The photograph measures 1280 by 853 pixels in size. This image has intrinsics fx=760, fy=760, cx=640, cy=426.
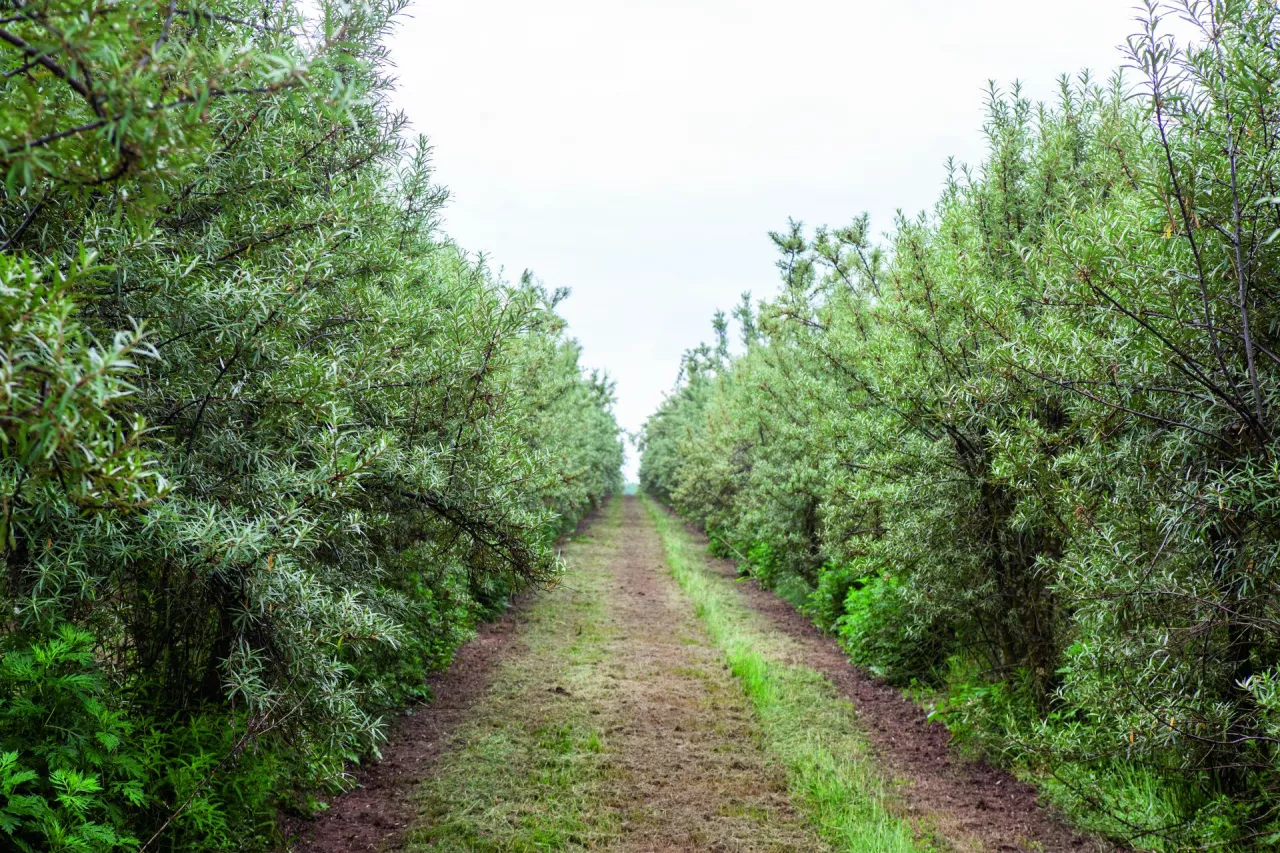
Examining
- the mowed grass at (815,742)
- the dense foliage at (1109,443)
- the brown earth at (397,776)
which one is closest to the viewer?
Result: the dense foliage at (1109,443)

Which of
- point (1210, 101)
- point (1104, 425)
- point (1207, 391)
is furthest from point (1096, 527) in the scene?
point (1210, 101)

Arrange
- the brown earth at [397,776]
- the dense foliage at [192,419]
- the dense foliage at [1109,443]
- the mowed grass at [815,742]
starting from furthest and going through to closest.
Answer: the mowed grass at [815,742] → the brown earth at [397,776] → the dense foliage at [1109,443] → the dense foliage at [192,419]

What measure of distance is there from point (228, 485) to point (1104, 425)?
491 cm

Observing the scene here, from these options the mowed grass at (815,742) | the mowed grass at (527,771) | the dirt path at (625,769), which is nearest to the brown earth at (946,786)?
the dirt path at (625,769)

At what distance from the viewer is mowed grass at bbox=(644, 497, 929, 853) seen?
5359 millimetres

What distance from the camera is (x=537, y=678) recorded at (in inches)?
369

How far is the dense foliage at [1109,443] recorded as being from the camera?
149 inches

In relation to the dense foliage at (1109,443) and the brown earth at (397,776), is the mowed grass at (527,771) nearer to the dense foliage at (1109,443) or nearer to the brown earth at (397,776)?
the brown earth at (397,776)

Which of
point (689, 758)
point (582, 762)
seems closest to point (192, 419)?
point (582, 762)

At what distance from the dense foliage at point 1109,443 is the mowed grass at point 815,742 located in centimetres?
110

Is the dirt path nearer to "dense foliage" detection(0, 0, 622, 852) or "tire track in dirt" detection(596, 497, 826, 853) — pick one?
"tire track in dirt" detection(596, 497, 826, 853)

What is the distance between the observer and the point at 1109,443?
190 inches

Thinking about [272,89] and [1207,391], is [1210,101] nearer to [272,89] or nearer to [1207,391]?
[1207,391]

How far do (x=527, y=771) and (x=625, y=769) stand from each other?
0.84 meters
